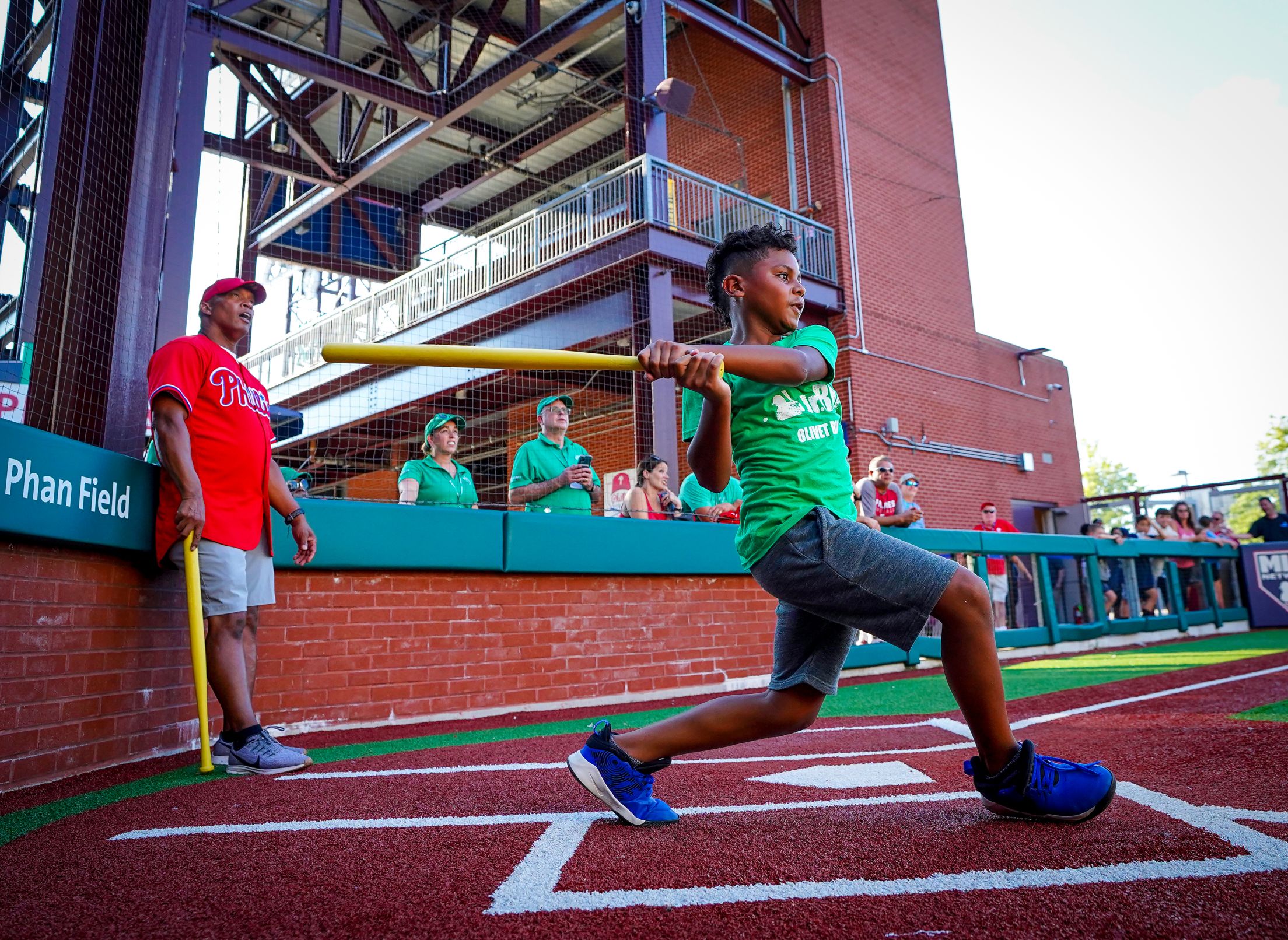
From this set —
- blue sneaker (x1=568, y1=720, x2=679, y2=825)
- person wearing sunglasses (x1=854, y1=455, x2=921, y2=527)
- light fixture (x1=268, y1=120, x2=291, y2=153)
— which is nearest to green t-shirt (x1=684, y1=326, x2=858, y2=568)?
blue sneaker (x1=568, y1=720, x2=679, y2=825)

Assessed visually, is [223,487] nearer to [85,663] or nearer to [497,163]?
[85,663]

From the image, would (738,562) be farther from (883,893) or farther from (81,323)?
(883,893)

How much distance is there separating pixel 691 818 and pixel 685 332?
1311 cm

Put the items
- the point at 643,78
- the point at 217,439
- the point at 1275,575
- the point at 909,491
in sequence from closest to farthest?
the point at 217,439
the point at 909,491
the point at 643,78
the point at 1275,575

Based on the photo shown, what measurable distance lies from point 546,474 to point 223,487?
3.22m

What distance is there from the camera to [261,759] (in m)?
3.61

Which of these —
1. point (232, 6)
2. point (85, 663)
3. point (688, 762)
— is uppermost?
point (232, 6)

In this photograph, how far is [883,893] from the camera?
68.7 inches

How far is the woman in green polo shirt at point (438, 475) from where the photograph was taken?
21.0 feet

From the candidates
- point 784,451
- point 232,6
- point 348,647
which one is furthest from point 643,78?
point 784,451

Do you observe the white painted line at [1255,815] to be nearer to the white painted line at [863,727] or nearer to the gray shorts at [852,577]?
the gray shorts at [852,577]

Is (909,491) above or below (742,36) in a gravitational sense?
below

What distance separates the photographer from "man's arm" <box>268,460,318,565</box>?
4359 mm

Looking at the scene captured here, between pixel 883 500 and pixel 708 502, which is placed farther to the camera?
pixel 883 500
